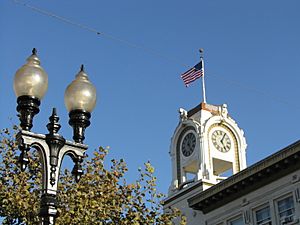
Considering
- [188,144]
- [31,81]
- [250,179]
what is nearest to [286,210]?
[250,179]

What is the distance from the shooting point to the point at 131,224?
76.3ft

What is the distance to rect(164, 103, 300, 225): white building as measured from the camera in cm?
3022

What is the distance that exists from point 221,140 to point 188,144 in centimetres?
206

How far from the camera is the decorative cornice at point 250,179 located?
98.0 feet

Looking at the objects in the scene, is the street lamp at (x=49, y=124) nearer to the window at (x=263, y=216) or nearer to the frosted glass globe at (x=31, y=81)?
the frosted glass globe at (x=31, y=81)

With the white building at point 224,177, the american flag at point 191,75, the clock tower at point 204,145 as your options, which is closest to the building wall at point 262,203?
the white building at point 224,177

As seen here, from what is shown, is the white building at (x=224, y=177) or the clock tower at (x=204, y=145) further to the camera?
the clock tower at (x=204, y=145)

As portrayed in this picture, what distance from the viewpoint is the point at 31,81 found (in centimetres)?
1105

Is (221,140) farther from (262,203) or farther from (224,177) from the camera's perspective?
(262,203)

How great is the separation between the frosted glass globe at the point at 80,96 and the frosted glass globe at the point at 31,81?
1.77ft

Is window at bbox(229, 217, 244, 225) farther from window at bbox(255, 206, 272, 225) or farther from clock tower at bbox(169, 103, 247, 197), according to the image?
clock tower at bbox(169, 103, 247, 197)

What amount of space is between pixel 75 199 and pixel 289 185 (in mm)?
11179

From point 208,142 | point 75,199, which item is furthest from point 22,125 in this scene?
point 208,142

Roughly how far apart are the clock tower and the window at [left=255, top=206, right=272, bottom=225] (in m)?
5.86
